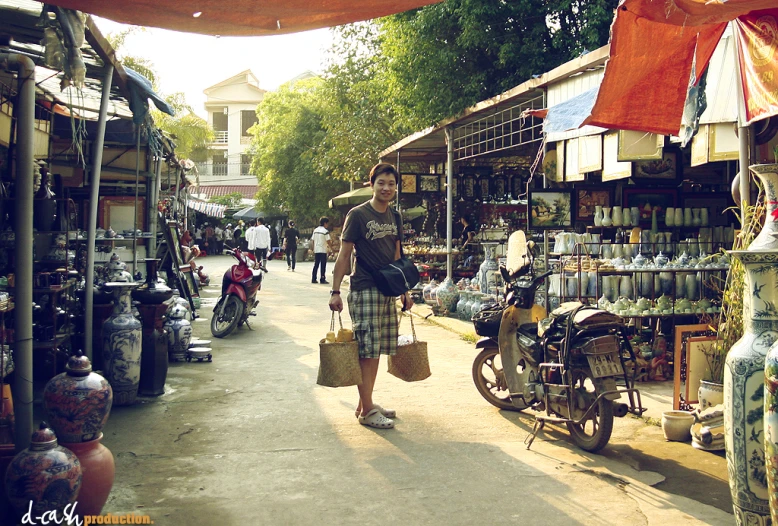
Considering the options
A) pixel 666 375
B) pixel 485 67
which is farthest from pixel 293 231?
pixel 666 375

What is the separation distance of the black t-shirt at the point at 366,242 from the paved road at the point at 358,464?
111 cm

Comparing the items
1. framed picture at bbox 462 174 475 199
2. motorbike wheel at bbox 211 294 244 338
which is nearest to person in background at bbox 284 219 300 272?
framed picture at bbox 462 174 475 199

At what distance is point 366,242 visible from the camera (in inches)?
215

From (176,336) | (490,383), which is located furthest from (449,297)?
(490,383)

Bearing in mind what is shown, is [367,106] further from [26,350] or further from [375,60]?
[26,350]

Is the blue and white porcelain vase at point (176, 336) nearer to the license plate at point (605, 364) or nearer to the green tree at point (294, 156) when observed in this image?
the license plate at point (605, 364)

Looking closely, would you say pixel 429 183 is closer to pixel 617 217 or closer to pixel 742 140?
pixel 617 217

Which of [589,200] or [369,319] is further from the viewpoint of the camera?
[589,200]

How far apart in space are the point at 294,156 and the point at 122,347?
2857cm

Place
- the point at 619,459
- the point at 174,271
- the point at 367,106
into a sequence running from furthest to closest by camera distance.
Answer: the point at 367,106, the point at 174,271, the point at 619,459

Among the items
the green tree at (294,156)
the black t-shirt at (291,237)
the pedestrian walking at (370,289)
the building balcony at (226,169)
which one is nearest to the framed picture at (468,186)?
the pedestrian walking at (370,289)

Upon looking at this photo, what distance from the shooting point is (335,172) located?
2325cm

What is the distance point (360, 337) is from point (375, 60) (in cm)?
1754

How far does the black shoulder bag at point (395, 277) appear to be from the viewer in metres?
5.30
